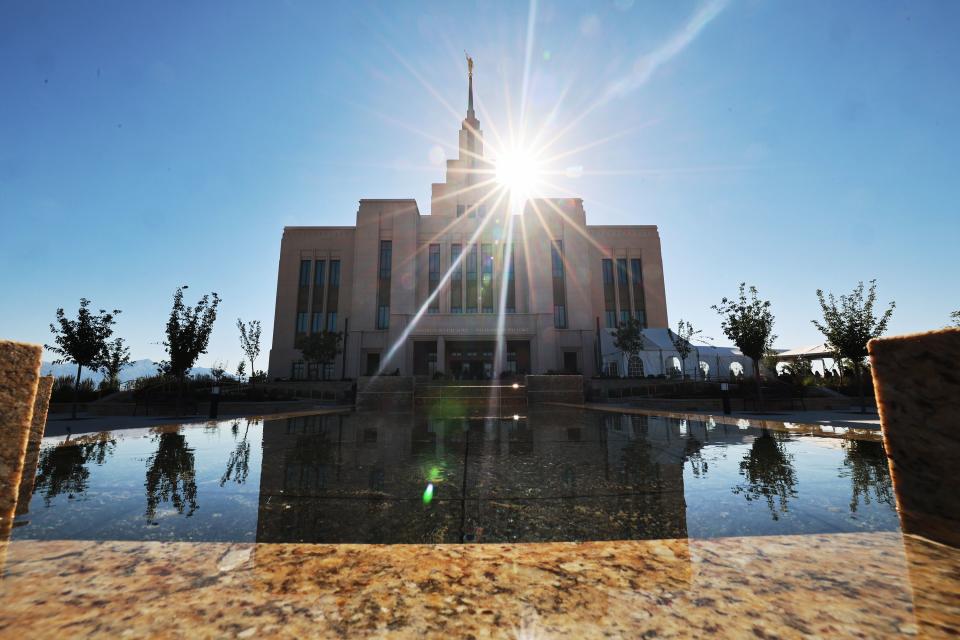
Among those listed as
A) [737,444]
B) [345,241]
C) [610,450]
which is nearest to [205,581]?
[610,450]

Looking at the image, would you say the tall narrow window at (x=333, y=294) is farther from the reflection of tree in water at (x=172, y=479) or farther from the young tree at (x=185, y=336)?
the reflection of tree in water at (x=172, y=479)

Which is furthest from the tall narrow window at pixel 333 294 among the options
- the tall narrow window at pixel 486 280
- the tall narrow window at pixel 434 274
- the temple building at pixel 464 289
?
the tall narrow window at pixel 486 280

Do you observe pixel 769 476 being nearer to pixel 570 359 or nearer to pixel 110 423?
pixel 110 423

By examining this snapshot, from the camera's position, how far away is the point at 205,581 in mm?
1534

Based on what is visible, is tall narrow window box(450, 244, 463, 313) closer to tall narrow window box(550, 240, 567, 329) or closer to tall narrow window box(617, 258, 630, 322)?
tall narrow window box(550, 240, 567, 329)

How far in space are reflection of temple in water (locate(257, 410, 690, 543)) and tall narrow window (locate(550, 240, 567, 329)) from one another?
35440mm

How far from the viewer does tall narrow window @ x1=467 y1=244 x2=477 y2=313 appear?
4047cm

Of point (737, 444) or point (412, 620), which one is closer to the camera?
point (412, 620)

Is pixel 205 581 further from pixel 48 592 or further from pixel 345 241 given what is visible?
pixel 345 241

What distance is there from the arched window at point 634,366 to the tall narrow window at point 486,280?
14.7 metres

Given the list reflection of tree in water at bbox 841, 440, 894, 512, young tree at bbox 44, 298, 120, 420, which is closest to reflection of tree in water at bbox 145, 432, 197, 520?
reflection of tree in water at bbox 841, 440, 894, 512

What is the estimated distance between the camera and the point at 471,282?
40.6 metres

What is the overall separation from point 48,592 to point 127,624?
0.53 metres

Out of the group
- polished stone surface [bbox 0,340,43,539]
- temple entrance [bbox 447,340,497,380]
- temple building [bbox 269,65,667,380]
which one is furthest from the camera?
temple entrance [bbox 447,340,497,380]
